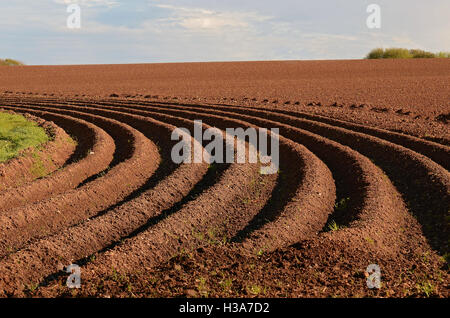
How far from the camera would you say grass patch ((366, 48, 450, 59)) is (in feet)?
196

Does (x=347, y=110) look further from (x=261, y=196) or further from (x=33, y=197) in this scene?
(x=33, y=197)

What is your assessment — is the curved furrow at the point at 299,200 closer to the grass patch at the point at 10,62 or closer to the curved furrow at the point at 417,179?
the curved furrow at the point at 417,179

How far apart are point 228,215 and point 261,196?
1.37 m

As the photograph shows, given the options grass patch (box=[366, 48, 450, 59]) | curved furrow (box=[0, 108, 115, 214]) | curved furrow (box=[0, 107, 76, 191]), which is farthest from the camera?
grass patch (box=[366, 48, 450, 59])

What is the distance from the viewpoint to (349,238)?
723cm

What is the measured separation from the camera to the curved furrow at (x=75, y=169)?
10029 mm

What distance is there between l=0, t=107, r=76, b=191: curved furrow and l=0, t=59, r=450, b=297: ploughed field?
0.32 ft

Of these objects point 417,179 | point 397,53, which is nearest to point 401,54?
point 397,53

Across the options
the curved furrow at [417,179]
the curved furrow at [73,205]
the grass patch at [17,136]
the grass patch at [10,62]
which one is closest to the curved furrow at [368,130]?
the curved furrow at [417,179]

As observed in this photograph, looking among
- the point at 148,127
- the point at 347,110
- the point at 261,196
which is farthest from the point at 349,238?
the point at 347,110

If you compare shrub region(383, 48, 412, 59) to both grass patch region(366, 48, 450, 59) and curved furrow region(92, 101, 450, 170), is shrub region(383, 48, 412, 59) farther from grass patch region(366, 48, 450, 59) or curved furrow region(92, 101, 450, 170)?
curved furrow region(92, 101, 450, 170)

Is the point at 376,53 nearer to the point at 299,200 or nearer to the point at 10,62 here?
the point at 10,62

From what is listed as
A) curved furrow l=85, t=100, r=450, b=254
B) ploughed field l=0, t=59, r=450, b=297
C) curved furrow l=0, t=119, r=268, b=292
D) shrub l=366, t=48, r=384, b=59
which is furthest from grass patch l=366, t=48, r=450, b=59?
curved furrow l=0, t=119, r=268, b=292

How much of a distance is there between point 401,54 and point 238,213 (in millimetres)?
57162
